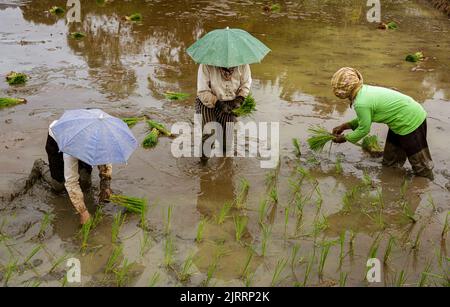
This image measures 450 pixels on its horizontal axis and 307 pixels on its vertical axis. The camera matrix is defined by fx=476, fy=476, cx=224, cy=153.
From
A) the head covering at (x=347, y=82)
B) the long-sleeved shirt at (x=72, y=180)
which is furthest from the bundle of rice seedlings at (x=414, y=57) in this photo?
the long-sleeved shirt at (x=72, y=180)

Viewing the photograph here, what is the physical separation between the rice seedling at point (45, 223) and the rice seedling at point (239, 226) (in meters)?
1.46

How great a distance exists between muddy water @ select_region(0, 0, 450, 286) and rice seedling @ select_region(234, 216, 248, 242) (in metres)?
0.05

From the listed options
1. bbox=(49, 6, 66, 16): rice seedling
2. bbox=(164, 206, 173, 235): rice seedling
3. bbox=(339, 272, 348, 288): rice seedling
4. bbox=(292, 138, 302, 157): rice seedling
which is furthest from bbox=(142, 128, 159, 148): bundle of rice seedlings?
bbox=(49, 6, 66, 16): rice seedling

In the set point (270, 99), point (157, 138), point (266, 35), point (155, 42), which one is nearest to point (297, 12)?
point (266, 35)

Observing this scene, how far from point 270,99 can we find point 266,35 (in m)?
3.48

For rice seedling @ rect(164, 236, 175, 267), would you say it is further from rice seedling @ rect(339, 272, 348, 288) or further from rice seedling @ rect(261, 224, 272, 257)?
rice seedling @ rect(339, 272, 348, 288)

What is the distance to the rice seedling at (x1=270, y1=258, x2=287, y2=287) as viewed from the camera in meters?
3.27

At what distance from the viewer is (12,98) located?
6.01 m

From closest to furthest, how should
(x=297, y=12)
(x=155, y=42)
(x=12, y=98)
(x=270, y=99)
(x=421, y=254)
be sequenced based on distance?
(x=421, y=254) < (x=12, y=98) < (x=270, y=99) < (x=155, y=42) < (x=297, y=12)

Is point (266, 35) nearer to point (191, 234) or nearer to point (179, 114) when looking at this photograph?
point (179, 114)

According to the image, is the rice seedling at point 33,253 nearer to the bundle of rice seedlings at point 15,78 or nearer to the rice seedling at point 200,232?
the rice seedling at point 200,232

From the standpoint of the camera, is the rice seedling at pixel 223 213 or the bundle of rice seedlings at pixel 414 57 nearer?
the rice seedling at pixel 223 213

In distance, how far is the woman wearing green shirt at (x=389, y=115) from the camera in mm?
4305
